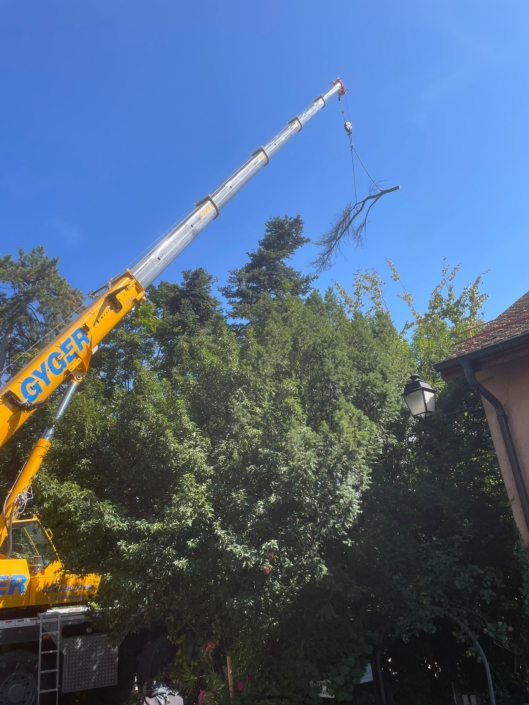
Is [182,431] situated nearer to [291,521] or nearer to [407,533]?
[291,521]

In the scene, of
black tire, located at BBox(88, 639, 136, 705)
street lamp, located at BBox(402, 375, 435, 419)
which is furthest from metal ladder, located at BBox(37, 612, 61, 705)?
street lamp, located at BBox(402, 375, 435, 419)

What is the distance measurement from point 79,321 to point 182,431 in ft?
7.22

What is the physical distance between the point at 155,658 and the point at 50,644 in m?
1.86

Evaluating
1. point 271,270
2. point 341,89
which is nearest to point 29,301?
point 271,270

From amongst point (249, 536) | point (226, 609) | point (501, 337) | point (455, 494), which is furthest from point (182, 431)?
point (501, 337)

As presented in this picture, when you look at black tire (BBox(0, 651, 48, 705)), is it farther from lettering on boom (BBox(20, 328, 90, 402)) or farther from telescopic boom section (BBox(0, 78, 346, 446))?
lettering on boom (BBox(20, 328, 90, 402))

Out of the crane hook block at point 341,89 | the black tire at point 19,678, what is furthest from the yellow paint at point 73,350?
the crane hook block at point 341,89

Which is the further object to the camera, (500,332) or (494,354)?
(500,332)

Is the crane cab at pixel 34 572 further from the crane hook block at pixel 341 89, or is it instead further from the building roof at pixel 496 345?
the crane hook block at pixel 341 89

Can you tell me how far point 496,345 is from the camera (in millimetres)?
6496

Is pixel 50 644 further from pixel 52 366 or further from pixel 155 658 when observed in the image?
pixel 52 366

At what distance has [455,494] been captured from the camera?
23.5 ft

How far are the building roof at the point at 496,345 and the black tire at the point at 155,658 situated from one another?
703cm

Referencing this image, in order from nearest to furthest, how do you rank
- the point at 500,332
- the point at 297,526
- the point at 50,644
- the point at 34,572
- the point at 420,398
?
the point at 297,526 < the point at 420,398 < the point at 500,332 < the point at 50,644 < the point at 34,572
